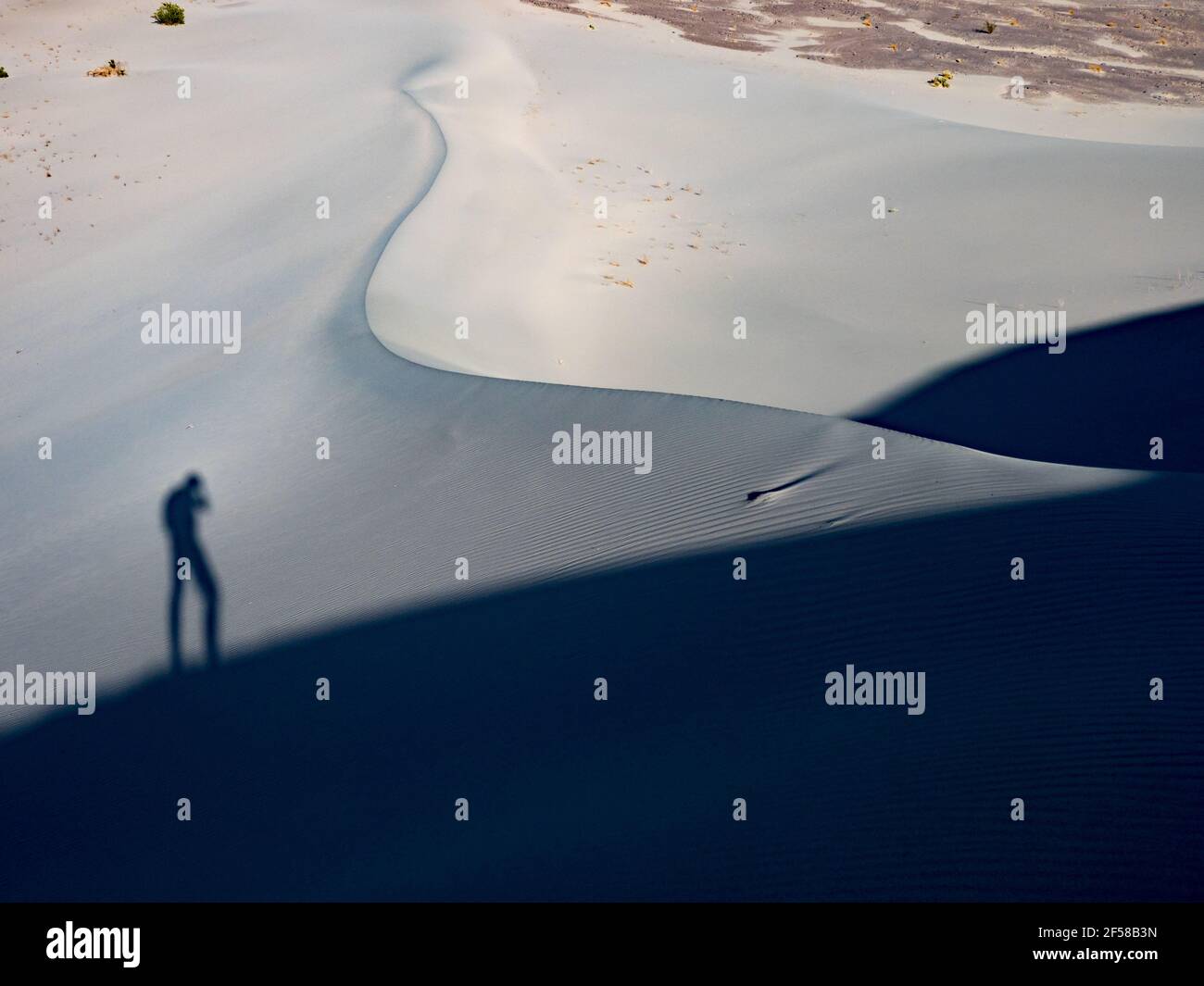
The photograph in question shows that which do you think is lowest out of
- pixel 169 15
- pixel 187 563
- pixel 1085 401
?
pixel 187 563

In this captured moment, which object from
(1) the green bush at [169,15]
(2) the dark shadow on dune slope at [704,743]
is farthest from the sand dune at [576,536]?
(1) the green bush at [169,15]

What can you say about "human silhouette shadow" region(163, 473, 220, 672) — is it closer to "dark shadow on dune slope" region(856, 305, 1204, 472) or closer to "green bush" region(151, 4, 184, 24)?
"dark shadow on dune slope" region(856, 305, 1204, 472)

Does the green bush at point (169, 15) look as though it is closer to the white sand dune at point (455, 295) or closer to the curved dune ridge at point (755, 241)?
the white sand dune at point (455, 295)

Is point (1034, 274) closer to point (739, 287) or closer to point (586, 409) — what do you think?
point (739, 287)

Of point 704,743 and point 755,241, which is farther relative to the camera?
point 755,241

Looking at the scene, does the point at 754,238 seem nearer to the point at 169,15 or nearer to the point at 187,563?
the point at 187,563

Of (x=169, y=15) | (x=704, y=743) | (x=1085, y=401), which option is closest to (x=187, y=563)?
(x=704, y=743)

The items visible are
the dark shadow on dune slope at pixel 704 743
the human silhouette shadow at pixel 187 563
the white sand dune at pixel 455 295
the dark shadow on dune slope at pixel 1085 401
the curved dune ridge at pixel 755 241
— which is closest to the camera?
the dark shadow on dune slope at pixel 704 743
